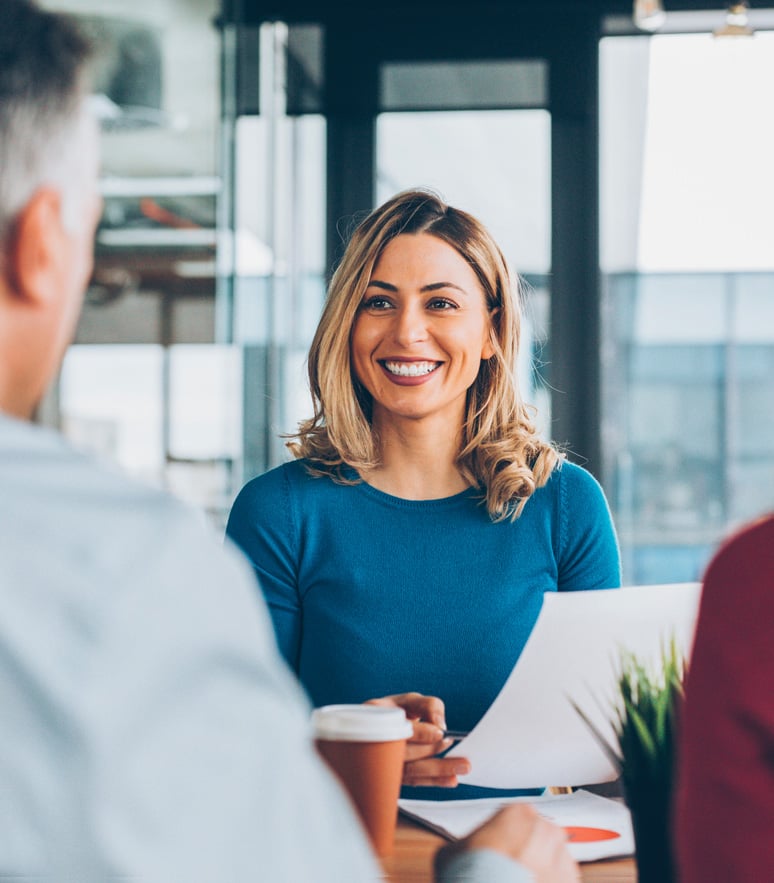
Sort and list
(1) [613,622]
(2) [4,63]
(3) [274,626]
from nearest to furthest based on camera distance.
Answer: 1. (2) [4,63]
2. (1) [613,622]
3. (3) [274,626]

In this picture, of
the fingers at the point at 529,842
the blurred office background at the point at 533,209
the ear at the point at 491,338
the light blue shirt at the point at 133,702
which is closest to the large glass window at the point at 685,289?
the blurred office background at the point at 533,209

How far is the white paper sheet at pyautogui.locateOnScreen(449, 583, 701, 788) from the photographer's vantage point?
4.05 ft

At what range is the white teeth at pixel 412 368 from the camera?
6.22ft

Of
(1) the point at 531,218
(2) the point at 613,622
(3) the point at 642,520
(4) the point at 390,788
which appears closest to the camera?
(4) the point at 390,788

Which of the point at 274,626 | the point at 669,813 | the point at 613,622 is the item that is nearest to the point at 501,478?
the point at 274,626

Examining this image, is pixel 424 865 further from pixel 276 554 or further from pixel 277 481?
pixel 277 481

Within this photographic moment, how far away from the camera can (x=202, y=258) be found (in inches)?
131

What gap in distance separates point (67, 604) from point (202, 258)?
2945mm

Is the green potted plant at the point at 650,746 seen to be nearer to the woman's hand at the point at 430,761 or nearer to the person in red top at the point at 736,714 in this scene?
the person in red top at the point at 736,714

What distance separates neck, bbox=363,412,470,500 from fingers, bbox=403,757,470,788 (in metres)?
0.66

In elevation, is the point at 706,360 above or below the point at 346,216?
below

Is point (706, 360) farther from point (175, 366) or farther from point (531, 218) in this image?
point (175, 366)

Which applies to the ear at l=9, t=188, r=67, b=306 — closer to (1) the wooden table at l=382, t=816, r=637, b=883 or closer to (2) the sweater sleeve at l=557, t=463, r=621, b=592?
(1) the wooden table at l=382, t=816, r=637, b=883

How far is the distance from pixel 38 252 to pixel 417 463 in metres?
1.33
